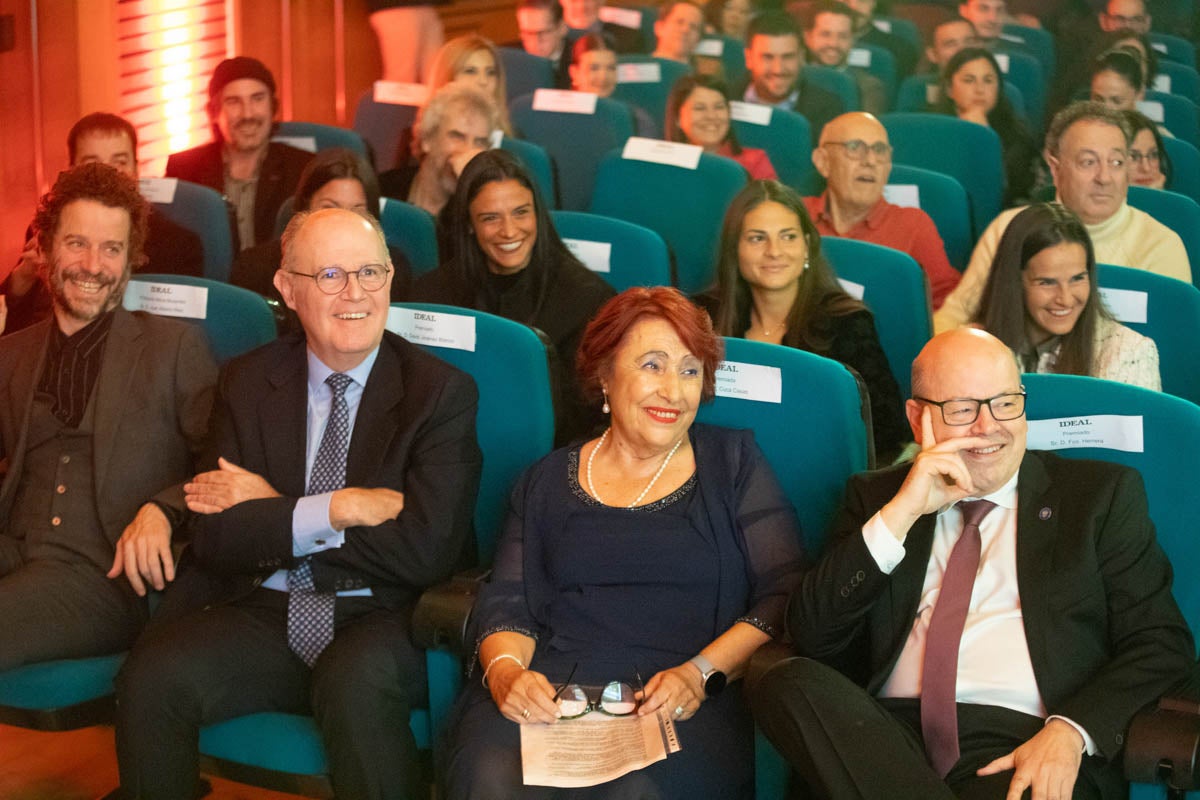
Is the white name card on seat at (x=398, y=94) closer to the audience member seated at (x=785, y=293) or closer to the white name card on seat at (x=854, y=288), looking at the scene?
the audience member seated at (x=785, y=293)

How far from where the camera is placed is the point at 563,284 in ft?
11.6

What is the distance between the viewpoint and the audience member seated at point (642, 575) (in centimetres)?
222

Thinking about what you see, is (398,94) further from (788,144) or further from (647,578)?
(647,578)

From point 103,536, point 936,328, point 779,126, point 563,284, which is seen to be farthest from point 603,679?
point 779,126

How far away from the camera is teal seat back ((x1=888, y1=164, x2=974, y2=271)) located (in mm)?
4484

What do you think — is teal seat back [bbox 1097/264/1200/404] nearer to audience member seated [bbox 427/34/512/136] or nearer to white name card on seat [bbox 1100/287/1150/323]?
white name card on seat [bbox 1100/287/1150/323]

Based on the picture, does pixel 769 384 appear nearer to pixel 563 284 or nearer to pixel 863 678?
pixel 863 678

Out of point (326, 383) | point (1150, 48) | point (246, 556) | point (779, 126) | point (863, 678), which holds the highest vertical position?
point (1150, 48)

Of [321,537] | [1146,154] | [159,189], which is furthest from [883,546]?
[1146,154]

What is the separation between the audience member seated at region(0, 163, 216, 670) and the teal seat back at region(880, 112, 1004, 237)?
3.12 m

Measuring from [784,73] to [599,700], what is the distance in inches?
165

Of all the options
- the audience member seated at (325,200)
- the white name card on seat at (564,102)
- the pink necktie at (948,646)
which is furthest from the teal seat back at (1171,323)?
the white name card on seat at (564,102)

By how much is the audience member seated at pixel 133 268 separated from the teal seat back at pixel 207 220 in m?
0.02

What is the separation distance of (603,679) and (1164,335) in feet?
5.60
